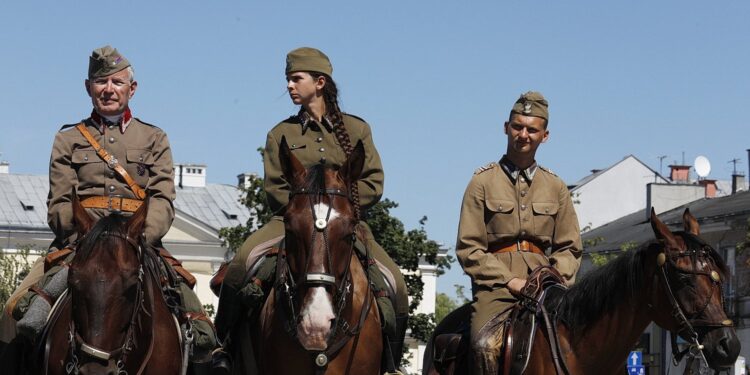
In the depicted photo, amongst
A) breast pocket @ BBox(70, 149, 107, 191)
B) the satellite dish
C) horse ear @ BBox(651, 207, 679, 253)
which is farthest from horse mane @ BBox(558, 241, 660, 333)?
the satellite dish

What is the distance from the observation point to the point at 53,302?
540 inches

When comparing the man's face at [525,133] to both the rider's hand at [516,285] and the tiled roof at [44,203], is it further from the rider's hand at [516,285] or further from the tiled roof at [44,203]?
the tiled roof at [44,203]

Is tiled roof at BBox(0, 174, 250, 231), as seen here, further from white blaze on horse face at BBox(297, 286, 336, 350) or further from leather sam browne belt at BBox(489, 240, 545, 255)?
white blaze on horse face at BBox(297, 286, 336, 350)

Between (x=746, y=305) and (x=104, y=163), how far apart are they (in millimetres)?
56365

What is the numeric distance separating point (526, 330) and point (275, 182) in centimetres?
255

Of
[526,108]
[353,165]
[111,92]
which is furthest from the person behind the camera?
[526,108]

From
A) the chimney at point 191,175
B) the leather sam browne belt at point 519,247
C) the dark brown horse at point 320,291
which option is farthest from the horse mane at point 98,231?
the chimney at point 191,175

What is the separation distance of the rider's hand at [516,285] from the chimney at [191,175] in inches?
3547

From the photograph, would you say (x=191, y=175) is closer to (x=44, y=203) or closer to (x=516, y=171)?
(x=44, y=203)

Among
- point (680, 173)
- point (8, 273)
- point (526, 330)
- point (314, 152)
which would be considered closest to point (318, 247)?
point (314, 152)

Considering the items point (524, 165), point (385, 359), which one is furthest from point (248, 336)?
point (524, 165)

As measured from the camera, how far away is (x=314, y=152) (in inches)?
571

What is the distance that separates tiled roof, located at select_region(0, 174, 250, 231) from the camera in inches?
3497

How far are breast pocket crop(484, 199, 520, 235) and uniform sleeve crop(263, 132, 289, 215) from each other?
2.06 metres
